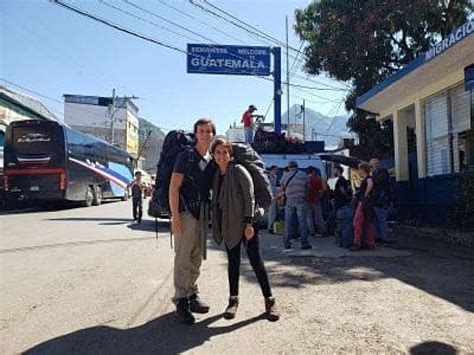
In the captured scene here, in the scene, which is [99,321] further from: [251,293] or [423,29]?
[423,29]

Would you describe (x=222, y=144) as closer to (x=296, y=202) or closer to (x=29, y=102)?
(x=296, y=202)

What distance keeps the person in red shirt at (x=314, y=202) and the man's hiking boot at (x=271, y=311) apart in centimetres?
529

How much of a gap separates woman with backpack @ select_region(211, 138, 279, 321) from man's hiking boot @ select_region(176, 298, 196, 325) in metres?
0.34

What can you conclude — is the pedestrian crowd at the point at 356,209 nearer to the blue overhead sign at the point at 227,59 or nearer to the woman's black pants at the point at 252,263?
the woman's black pants at the point at 252,263

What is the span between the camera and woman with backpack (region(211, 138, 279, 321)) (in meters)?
4.80

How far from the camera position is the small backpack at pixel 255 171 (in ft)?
16.4

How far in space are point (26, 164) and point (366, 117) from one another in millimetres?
13697

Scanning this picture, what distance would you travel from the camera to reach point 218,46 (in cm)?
1942

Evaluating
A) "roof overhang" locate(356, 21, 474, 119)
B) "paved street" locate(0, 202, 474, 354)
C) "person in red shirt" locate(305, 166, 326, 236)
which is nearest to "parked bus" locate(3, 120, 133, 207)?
"paved street" locate(0, 202, 474, 354)

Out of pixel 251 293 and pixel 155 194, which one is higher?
pixel 155 194

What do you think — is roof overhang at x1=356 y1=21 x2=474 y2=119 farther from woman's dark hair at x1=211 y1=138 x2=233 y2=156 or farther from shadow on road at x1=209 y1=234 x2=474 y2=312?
woman's dark hair at x1=211 y1=138 x2=233 y2=156

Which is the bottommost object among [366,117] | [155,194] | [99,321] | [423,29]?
[99,321]

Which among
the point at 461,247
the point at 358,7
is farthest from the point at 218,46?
the point at 461,247

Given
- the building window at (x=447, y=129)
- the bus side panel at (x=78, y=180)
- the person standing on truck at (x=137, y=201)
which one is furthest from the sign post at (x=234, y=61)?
the building window at (x=447, y=129)
